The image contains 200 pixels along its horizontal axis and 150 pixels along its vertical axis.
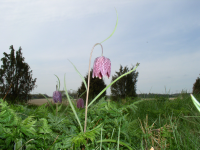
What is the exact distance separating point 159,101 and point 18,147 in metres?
4.59

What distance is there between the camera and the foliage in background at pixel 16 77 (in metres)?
9.30

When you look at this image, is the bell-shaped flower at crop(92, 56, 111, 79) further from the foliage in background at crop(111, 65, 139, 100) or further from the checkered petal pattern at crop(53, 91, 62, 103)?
the foliage in background at crop(111, 65, 139, 100)

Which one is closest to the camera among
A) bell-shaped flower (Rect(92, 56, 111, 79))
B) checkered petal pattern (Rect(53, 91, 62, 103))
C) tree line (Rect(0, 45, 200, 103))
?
bell-shaped flower (Rect(92, 56, 111, 79))

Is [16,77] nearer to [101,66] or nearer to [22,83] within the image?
[22,83]

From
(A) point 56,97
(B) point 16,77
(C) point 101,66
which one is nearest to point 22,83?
(B) point 16,77

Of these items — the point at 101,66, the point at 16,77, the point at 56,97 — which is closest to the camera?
the point at 101,66

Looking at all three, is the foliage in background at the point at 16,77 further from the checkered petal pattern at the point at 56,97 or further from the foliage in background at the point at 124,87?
the checkered petal pattern at the point at 56,97

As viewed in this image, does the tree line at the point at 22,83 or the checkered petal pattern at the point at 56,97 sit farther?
the tree line at the point at 22,83

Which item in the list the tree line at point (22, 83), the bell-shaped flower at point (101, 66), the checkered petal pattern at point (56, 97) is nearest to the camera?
the bell-shaped flower at point (101, 66)

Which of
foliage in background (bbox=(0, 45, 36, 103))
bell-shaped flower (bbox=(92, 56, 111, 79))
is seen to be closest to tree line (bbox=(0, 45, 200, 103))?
foliage in background (bbox=(0, 45, 36, 103))

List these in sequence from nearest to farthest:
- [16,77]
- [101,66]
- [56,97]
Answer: [101,66] → [56,97] → [16,77]

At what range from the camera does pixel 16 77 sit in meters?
9.51

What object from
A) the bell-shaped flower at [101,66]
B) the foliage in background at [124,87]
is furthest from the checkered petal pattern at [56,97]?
the foliage in background at [124,87]

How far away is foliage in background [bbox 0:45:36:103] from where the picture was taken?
9305mm
